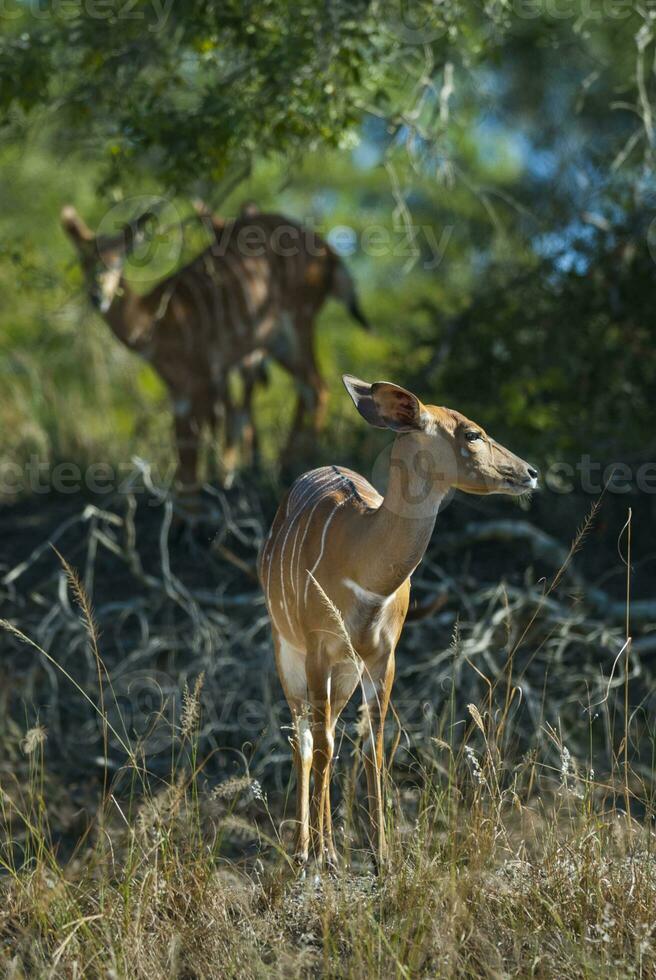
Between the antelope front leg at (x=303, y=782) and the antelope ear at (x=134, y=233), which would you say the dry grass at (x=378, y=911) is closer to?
the antelope front leg at (x=303, y=782)

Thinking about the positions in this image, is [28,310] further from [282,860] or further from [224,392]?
[282,860]

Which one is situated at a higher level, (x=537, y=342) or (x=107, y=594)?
(x=537, y=342)

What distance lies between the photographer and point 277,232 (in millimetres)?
8617

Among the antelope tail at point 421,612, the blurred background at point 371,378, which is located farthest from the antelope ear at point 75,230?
the antelope tail at point 421,612

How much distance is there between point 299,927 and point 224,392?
4972 millimetres

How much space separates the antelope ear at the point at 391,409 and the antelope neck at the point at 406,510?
4cm

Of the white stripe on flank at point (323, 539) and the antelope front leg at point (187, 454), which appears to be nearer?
the white stripe on flank at point (323, 539)

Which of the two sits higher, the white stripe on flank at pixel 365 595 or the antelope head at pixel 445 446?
the antelope head at pixel 445 446

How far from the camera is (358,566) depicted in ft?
12.2

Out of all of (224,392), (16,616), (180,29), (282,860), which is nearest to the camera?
(282,860)

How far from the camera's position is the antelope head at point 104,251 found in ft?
22.7

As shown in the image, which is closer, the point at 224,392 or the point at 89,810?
the point at 89,810

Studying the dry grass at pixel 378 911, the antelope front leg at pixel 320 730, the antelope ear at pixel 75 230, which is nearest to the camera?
the dry grass at pixel 378 911

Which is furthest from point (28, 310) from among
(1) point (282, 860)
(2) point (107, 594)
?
(1) point (282, 860)
